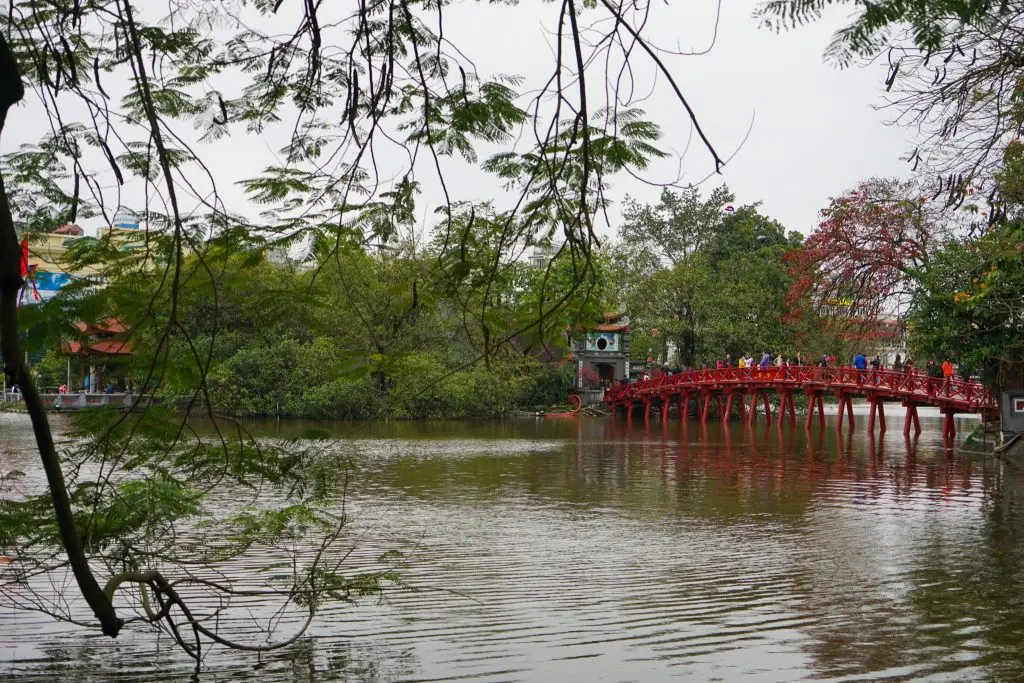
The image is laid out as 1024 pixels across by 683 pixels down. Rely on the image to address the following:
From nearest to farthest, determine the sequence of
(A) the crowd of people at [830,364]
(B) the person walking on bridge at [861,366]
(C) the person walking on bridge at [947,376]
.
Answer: (C) the person walking on bridge at [947,376]
(A) the crowd of people at [830,364]
(B) the person walking on bridge at [861,366]

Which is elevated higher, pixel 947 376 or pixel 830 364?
pixel 830 364

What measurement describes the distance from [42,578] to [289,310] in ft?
12.2

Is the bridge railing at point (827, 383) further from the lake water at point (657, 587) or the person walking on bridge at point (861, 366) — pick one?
the lake water at point (657, 587)

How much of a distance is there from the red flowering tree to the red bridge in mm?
1620

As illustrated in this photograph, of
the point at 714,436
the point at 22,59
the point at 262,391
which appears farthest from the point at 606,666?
the point at 262,391

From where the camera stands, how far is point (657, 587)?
9.28 meters

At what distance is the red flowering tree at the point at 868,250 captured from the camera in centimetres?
2864

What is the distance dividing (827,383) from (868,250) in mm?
5368

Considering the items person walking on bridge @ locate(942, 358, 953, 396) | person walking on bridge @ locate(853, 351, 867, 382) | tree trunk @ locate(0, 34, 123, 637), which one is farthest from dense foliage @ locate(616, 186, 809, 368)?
tree trunk @ locate(0, 34, 123, 637)

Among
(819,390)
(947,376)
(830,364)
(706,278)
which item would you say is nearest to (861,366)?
(819,390)

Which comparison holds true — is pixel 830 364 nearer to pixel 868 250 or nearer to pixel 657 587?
pixel 868 250

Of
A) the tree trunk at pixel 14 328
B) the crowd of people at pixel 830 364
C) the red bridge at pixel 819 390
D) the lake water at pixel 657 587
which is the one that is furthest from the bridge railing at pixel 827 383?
the tree trunk at pixel 14 328

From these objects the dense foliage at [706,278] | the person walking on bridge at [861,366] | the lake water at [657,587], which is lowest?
the lake water at [657,587]

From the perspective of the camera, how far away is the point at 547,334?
219 inches
